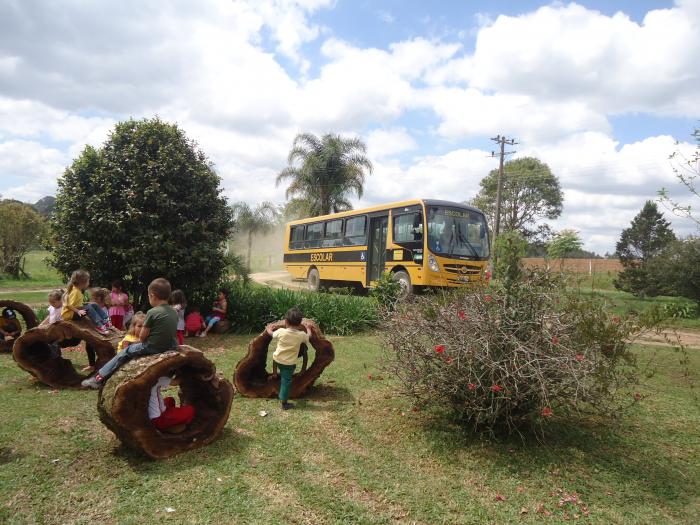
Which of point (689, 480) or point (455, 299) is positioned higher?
point (455, 299)

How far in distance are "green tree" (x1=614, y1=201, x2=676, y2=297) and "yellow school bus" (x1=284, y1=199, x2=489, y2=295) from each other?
45.5 feet

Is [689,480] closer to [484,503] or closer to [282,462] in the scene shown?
[484,503]

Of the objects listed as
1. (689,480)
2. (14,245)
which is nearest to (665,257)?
(689,480)

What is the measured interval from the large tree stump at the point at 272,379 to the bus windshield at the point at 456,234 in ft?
26.5

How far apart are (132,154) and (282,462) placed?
7.64m

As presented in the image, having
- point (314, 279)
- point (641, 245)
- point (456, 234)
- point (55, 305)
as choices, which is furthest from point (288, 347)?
point (641, 245)

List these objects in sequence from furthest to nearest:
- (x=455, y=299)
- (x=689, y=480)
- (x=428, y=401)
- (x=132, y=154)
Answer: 1. (x=132, y=154)
2. (x=428, y=401)
3. (x=455, y=299)
4. (x=689, y=480)

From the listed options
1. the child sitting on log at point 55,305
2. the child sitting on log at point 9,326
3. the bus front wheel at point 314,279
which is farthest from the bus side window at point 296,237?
the child sitting on log at point 55,305

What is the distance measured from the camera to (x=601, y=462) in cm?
441

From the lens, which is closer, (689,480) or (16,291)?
(689,480)

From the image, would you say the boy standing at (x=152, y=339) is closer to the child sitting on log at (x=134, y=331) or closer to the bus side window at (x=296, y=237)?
the child sitting on log at (x=134, y=331)

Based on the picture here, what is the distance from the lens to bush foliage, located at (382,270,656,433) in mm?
4168

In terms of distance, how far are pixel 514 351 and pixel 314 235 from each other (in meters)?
17.2

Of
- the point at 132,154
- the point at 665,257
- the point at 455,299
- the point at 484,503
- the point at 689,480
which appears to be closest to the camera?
the point at 484,503
